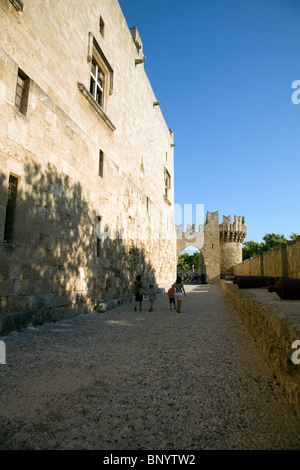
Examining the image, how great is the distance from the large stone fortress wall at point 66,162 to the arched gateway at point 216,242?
21.7 m

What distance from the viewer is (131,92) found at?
11.4 meters

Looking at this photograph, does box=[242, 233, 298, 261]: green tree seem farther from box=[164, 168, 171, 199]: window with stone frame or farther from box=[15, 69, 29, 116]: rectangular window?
box=[15, 69, 29, 116]: rectangular window

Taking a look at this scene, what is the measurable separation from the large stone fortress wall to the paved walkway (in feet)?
5.14

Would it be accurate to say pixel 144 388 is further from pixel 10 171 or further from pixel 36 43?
pixel 36 43

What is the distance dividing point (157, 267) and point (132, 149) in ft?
22.6

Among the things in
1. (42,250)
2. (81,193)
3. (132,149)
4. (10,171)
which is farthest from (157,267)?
(10,171)

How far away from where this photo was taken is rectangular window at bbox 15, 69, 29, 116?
475cm

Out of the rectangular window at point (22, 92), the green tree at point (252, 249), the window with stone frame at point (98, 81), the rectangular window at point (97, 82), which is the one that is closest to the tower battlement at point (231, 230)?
the green tree at point (252, 249)

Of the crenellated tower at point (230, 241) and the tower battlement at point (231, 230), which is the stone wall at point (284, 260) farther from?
the tower battlement at point (231, 230)

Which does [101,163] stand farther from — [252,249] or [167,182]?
[252,249]

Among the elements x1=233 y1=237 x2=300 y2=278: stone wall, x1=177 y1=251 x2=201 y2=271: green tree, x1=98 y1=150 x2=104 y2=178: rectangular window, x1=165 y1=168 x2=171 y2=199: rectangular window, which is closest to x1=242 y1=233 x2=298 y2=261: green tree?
x1=177 y1=251 x2=201 y2=271: green tree

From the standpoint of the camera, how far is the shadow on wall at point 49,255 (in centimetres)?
441

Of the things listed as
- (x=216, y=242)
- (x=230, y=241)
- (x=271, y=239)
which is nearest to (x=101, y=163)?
(x=216, y=242)

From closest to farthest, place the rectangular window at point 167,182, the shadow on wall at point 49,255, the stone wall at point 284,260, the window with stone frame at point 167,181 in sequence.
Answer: the shadow on wall at point 49,255 < the stone wall at point 284,260 < the window with stone frame at point 167,181 < the rectangular window at point 167,182
